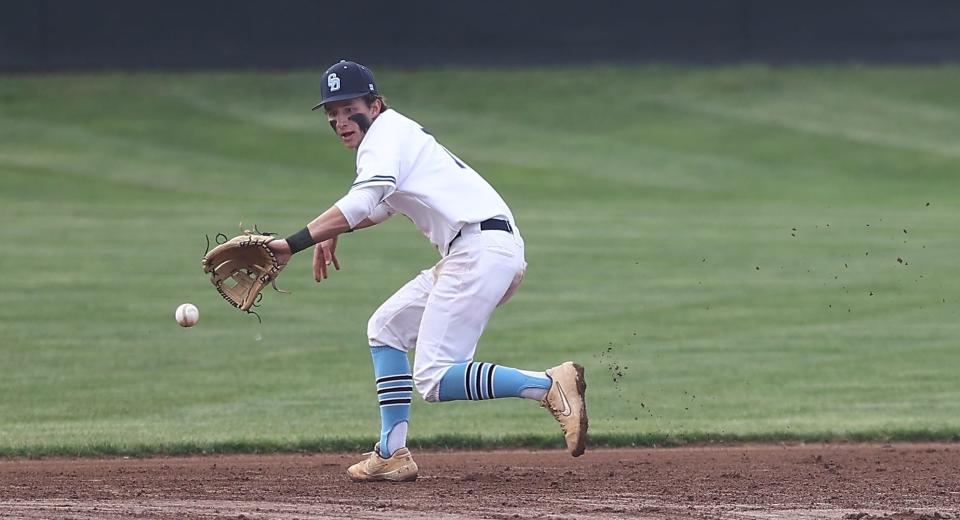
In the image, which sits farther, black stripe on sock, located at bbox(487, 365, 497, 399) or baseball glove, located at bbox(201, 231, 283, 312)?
black stripe on sock, located at bbox(487, 365, 497, 399)

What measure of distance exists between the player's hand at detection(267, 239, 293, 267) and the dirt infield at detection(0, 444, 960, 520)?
1.07 m

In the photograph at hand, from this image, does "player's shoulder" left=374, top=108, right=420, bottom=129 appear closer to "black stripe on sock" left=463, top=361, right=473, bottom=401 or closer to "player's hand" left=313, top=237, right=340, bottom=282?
"player's hand" left=313, top=237, right=340, bottom=282

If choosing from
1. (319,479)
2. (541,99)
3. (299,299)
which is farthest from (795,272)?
(541,99)

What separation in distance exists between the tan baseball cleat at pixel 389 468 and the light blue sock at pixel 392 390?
0.10 ft

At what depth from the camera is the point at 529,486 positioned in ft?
22.3

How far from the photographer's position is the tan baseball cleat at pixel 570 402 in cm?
643

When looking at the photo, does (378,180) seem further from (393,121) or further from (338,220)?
(393,121)

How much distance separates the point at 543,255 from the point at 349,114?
9.95 meters

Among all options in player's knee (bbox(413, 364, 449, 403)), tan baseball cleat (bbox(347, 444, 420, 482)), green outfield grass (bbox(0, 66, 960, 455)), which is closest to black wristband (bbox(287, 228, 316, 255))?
player's knee (bbox(413, 364, 449, 403))

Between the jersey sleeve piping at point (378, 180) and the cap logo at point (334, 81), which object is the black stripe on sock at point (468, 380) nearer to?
the jersey sleeve piping at point (378, 180)

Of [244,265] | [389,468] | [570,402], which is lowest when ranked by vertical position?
[389,468]

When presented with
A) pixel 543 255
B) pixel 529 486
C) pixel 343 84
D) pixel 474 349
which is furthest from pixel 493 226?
pixel 543 255

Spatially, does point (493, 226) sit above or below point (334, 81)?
below

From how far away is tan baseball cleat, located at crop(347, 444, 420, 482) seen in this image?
686 cm
